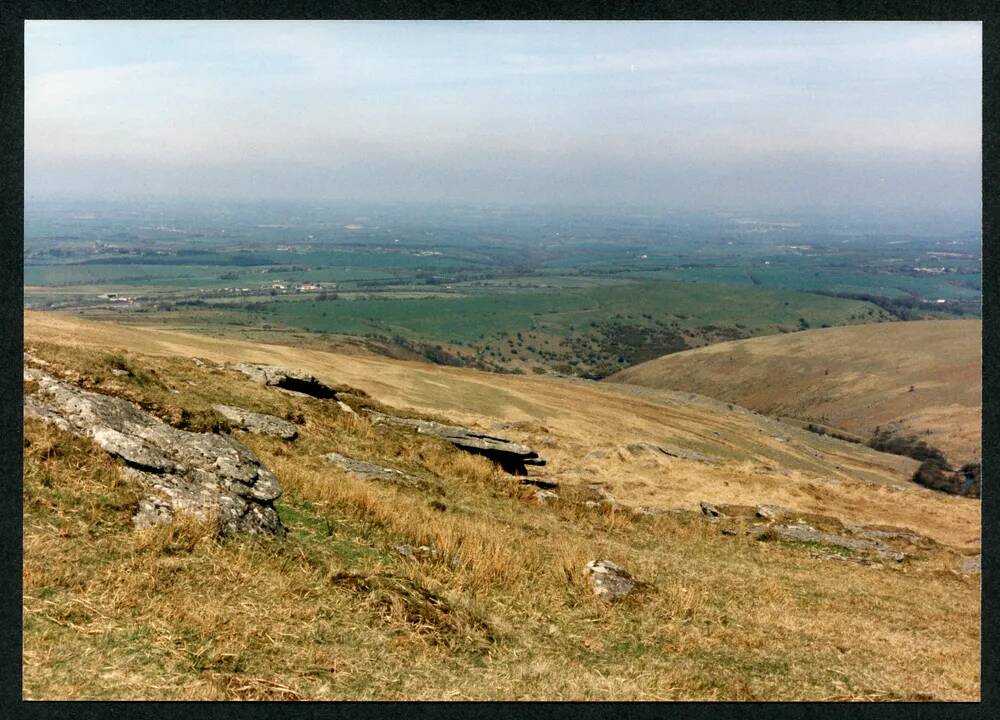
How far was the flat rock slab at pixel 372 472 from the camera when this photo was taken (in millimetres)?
14820

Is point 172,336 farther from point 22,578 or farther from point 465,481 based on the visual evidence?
point 22,578

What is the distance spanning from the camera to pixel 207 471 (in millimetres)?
10094

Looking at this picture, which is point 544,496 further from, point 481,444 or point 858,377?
point 858,377

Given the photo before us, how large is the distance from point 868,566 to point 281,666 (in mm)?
14762

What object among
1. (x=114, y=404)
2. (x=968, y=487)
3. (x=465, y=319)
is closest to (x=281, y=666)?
(x=114, y=404)

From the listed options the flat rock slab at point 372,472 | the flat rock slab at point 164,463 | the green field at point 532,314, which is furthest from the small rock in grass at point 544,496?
the green field at point 532,314

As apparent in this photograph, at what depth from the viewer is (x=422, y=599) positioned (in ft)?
27.5

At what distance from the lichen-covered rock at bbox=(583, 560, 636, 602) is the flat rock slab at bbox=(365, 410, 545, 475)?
11.0 m

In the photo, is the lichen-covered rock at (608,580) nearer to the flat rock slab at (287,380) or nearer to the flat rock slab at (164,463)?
the flat rock slab at (164,463)

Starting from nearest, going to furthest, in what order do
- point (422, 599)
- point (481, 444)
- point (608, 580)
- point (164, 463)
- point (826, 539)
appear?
point (422, 599)
point (164, 463)
point (608, 580)
point (826, 539)
point (481, 444)

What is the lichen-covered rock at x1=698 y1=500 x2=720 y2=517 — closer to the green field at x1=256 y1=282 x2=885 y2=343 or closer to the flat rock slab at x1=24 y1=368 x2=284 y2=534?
the flat rock slab at x1=24 y1=368 x2=284 y2=534

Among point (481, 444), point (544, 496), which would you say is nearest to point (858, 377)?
point (481, 444)

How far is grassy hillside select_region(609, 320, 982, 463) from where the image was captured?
6519 centimetres

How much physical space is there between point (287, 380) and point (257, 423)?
6.44 m
